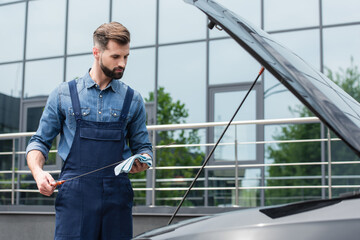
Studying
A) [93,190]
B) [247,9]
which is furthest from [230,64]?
[93,190]

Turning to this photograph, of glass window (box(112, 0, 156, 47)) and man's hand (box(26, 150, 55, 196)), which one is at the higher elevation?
glass window (box(112, 0, 156, 47))

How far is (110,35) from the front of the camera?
2139mm

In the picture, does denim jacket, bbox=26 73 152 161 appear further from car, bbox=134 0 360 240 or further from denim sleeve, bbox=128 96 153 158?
car, bbox=134 0 360 240

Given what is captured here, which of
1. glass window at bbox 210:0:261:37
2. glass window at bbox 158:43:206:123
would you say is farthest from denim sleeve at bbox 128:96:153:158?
glass window at bbox 210:0:261:37

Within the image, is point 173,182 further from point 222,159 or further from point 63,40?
point 63,40

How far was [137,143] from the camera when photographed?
2311 millimetres

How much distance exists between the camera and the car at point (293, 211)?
1123mm

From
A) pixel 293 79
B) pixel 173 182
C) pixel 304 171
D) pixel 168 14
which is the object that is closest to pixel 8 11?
pixel 168 14

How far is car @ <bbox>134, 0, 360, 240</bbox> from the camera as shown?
112 cm

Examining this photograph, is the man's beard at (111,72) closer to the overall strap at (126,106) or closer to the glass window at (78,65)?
the overall strap at (126,106)

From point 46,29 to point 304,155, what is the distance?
23.8ft

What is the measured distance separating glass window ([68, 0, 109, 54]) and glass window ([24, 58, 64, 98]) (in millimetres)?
534

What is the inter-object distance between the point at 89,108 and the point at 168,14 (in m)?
9.80

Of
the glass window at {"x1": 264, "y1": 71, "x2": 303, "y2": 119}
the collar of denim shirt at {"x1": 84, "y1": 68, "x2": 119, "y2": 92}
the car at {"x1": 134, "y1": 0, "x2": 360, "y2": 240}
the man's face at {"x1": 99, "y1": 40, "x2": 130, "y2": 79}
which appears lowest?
the car at {"x1": 134, "y1": 0, "x2": 360, "y2": 240}
